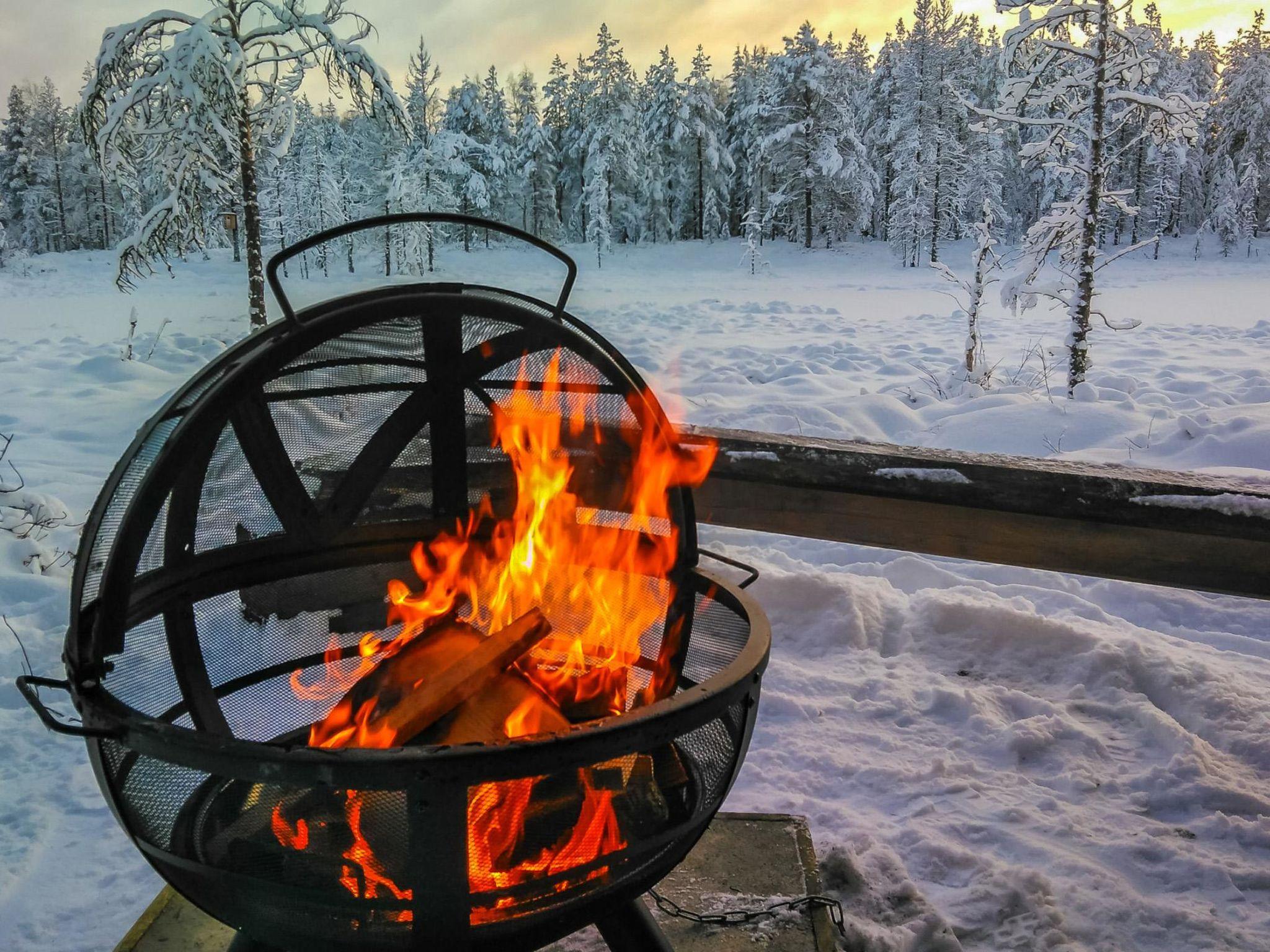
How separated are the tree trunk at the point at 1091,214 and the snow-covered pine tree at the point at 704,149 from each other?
26.8m

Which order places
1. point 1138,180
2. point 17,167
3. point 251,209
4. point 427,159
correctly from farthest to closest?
point 17,167, point 1138,180, point 427,159, point 251,209

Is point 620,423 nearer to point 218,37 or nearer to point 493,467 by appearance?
point 493,467

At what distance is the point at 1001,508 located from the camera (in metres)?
2.58

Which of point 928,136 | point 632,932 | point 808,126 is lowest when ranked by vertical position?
point 632,932

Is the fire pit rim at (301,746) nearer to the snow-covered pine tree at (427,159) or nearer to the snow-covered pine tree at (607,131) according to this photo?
the snow-covered pine tree at (427,159)

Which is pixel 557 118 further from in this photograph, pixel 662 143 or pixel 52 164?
pixel 52 164

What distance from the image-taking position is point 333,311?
1.40 metres

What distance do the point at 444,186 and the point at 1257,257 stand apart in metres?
27.2

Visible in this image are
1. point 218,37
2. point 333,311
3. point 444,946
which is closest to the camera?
point 444,946

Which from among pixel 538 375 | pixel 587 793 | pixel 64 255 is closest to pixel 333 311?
pixel 538 375

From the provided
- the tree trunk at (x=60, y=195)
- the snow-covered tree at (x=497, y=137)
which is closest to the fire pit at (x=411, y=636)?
the snow-covered tree at (x=497, y=137)

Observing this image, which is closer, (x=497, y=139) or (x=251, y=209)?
(x=251, y=209)

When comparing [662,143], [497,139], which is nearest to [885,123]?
[662,143]

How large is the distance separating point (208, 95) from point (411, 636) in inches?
341
